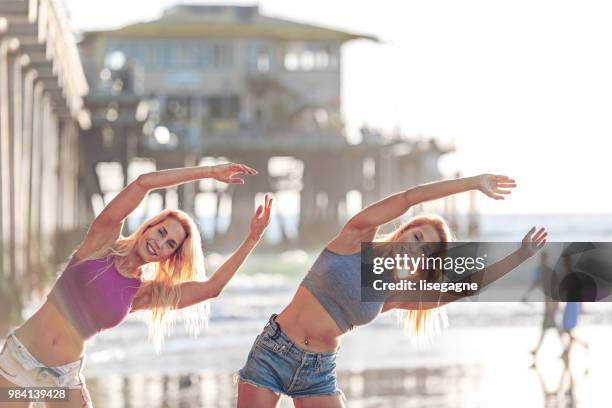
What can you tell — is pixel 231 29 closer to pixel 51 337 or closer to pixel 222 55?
pixel 222 55

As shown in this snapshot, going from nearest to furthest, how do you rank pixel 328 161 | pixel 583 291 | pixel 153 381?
pixel 583 291 < pixel 153 381 < pixel 328 161

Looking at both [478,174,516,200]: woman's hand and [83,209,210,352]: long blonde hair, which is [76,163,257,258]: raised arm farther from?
[478,174,516,200]: woman's hand

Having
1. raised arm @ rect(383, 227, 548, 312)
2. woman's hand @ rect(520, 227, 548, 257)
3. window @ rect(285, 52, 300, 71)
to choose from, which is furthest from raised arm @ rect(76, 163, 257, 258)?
window @ rect(285, 52, 300, 71)

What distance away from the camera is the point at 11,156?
19.9 m

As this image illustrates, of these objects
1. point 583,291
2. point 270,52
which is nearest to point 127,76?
point 270,52

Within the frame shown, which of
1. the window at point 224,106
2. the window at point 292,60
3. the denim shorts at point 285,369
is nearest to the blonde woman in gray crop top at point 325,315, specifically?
the denim shorts at point 285,369

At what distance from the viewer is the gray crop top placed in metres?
5.01

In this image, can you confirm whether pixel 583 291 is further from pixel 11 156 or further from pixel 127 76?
pixel 127 76

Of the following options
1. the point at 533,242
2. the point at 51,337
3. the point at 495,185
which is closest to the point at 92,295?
the point at 51,337

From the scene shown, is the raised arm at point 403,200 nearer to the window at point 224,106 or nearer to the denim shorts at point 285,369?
the denim shorts at point 285,369

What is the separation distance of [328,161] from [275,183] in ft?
17.9

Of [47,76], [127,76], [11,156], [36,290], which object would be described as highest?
[127,76]

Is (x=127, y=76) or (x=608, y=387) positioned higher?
(x=127, y=76)

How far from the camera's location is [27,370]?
4996 millimetres
